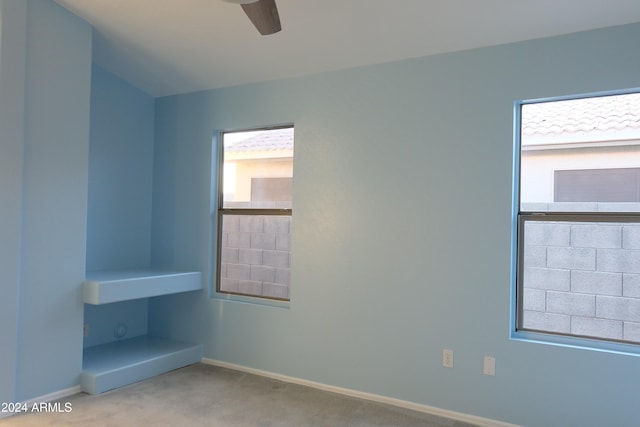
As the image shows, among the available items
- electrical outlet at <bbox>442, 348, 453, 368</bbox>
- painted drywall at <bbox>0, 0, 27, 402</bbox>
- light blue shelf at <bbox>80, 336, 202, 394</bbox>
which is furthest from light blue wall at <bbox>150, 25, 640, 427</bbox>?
painted drywall at <bbox>0, 0, 27, 402</bbox>

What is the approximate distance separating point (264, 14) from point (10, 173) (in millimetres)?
1945

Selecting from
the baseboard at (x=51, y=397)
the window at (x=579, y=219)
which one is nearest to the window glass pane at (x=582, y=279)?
the window at (x=579, y=219)

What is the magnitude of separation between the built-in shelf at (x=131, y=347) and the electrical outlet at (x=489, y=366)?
240 centimetres

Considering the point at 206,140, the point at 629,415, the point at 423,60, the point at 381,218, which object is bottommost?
the point at 629,415

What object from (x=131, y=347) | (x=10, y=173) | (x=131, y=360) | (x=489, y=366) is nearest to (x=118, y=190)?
(x=10, y=173)

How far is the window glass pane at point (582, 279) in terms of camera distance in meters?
2.55

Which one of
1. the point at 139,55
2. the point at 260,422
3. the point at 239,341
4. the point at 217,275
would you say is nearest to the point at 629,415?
the point at 260,422

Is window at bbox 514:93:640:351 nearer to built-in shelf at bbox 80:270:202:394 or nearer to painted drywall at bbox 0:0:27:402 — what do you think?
built-in shelf at bbox 80:270:202:394

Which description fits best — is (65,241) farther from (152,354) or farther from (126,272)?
(152,354)

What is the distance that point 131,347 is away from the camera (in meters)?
3.87

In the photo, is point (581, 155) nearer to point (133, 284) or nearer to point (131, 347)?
point (133, 284)

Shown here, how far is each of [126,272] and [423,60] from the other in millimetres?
2900

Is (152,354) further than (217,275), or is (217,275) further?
(217,275)

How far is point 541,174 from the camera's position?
9.14ft
